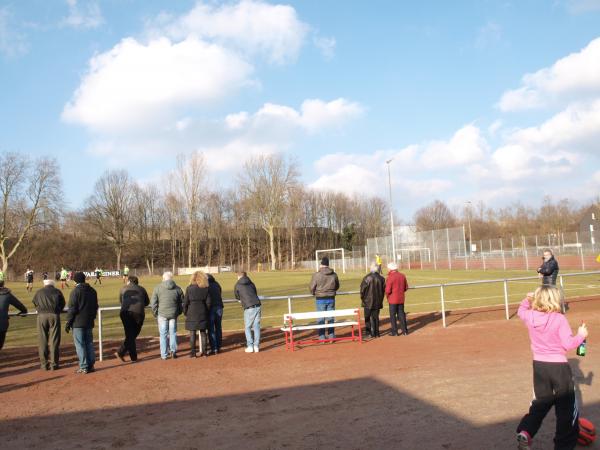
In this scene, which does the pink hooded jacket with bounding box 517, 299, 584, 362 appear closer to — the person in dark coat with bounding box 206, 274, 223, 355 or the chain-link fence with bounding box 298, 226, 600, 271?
the person in dark coat with bounding box 206, 274, 223, 355

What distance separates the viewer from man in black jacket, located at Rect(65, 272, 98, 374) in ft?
29.9

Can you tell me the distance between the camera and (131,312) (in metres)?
9.91

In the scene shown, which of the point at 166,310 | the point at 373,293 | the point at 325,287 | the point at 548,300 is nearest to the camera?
the point at 548,300

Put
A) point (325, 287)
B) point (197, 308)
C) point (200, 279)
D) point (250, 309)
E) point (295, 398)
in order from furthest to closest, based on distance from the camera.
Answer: point (325, 287)
point (250, 309)
point (200, 279)
point (197, 308)
point (295, 398)

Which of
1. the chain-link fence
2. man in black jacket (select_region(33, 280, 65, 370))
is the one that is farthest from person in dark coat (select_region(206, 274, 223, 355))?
the chain-link fence

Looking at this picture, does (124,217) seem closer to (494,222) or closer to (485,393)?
(494,222)

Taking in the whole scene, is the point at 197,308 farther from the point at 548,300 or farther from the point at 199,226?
the point at 199,226

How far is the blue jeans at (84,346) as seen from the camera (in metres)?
9.08

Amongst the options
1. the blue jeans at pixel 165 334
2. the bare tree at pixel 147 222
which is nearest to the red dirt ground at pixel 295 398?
the blue jeans at pixel 165 334

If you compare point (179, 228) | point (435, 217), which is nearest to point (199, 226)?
point (179, 228)

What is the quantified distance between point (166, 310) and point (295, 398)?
4.19 m

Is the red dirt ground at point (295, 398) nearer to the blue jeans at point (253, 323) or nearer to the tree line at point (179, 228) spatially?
the blue jeans at point (253, 323)

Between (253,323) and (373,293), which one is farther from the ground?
(373,293)

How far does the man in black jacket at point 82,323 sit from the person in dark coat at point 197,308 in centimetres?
176
